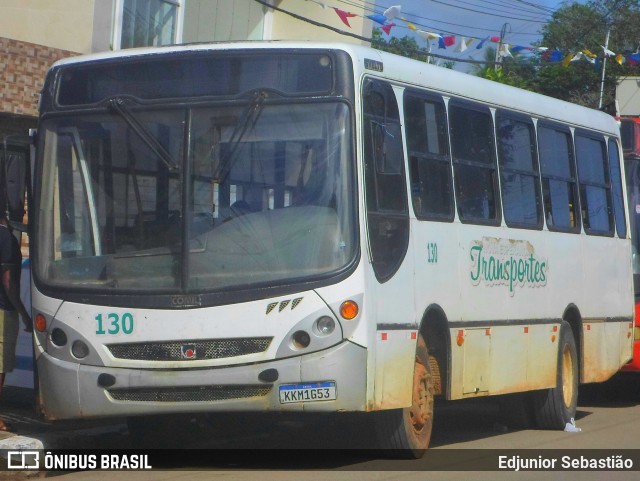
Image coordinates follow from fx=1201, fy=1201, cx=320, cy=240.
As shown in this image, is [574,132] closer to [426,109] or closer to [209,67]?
[426,109]

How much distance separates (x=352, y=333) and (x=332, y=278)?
388 mm

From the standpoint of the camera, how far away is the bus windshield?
26.5 feet

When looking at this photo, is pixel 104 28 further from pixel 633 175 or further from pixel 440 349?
pixel 440 349

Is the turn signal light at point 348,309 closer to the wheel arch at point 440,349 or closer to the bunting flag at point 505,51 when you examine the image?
the wheel arch at point 440,349

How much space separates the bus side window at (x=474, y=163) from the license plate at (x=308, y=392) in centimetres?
247

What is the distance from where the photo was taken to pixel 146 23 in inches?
696

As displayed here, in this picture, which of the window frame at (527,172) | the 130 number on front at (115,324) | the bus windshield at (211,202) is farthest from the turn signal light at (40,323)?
the window frame at (527,172)

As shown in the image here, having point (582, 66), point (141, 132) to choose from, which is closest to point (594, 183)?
point (141, 132)

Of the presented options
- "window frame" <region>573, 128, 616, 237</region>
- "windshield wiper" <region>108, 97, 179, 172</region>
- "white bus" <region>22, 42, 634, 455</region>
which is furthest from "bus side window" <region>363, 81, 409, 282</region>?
"window frame" <region>573, 128, 616, 237</region>

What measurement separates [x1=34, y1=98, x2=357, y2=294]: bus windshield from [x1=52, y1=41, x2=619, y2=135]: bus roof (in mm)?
424

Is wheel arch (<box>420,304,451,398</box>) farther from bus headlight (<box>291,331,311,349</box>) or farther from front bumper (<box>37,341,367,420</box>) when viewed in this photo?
bus headlight (<box>291,331,311,349</box>)

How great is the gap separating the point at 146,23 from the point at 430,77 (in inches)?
356

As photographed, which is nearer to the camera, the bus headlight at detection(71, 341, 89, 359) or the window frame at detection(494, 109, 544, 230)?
the bus headlight at detection(71, 341, 89, 359)

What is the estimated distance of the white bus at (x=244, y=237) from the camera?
26.2 ft
